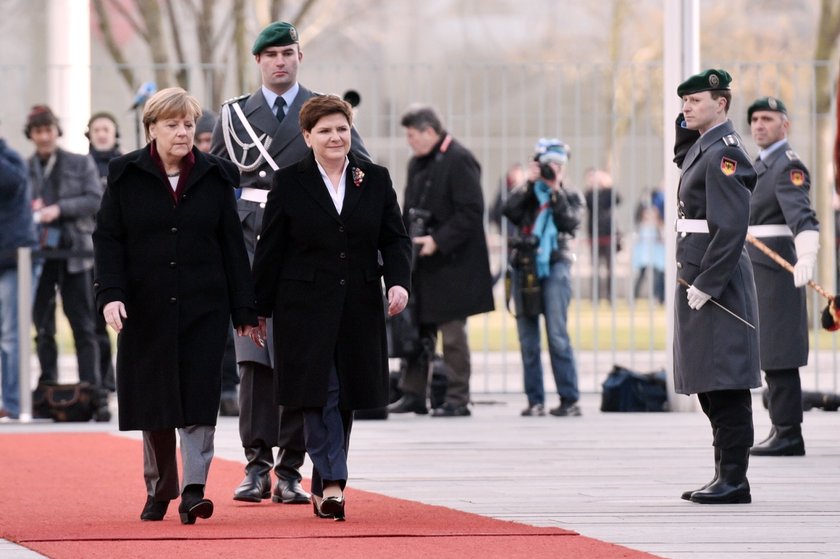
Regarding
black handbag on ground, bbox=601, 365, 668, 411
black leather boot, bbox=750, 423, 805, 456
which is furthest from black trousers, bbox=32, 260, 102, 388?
black leather boot, bbox=750, 423, 805, 456

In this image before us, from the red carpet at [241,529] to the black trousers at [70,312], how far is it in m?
3.87

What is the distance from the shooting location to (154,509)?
24.9 ft

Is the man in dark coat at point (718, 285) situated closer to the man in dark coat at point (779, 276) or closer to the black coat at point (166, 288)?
the black coat at point (166, 288)

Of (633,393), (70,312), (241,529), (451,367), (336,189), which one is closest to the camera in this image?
(241,529)

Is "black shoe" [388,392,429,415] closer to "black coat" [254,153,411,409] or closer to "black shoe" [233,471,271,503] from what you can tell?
"black shoe" [233,471,271,503]

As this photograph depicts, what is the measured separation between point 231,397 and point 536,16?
22684mm

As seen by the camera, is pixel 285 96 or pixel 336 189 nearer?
pixel 336 189

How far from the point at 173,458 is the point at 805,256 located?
367 cm

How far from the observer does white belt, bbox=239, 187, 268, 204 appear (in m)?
8.44

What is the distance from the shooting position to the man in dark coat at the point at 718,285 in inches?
315

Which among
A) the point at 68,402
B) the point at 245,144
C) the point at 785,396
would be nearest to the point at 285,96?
the point at 245,144

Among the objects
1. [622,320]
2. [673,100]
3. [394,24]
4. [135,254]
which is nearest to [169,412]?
[135,254]

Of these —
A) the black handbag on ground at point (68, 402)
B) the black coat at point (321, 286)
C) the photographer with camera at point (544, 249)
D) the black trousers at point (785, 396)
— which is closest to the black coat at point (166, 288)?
the black coat at point (321, 286)

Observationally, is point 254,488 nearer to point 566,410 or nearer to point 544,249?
point 544,249
